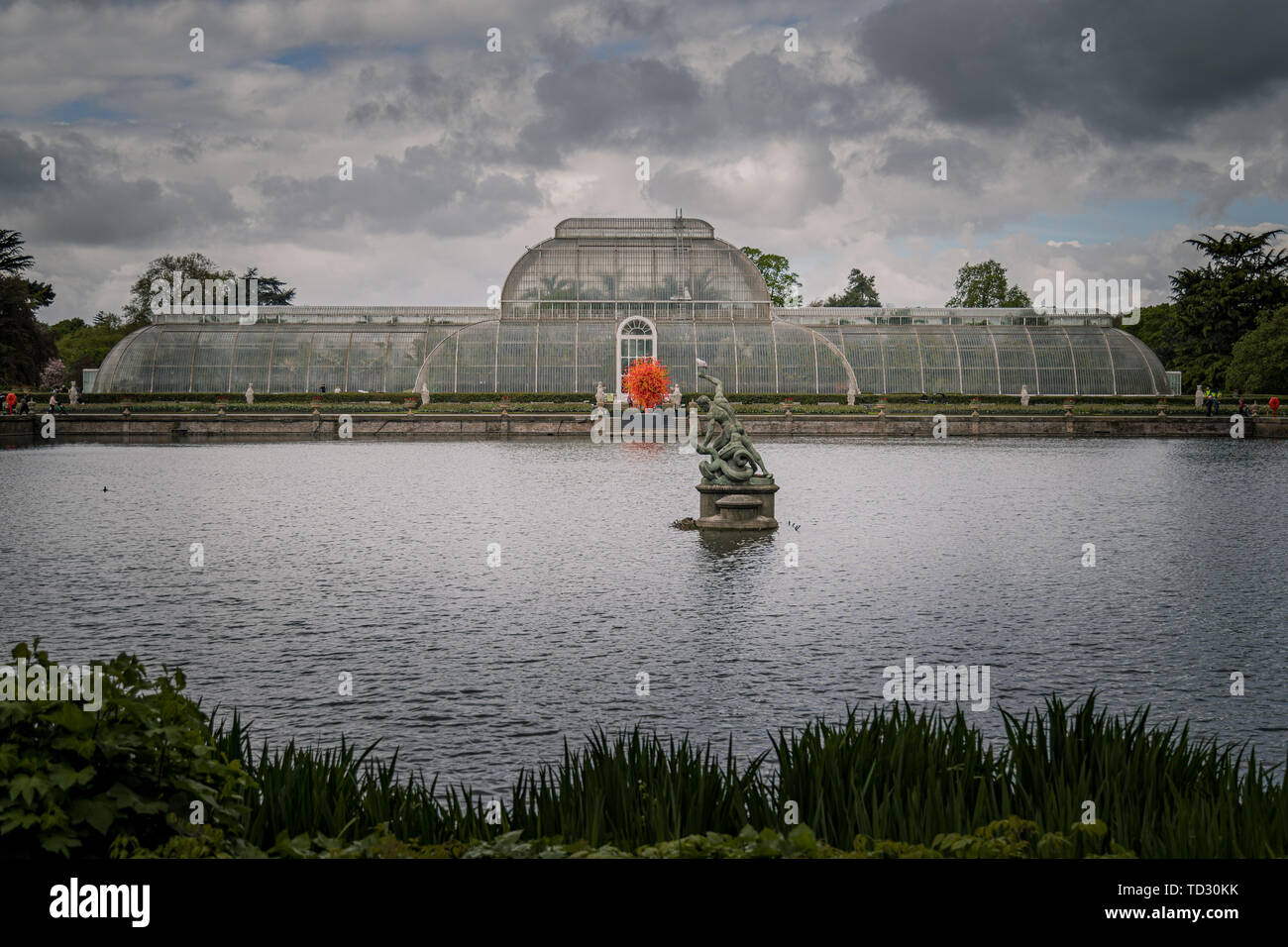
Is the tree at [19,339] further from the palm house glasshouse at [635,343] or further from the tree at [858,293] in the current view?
the tree at [858,293]

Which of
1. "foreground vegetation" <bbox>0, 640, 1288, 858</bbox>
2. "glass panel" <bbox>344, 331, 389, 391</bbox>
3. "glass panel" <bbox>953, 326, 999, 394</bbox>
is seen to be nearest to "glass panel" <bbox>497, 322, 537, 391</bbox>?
"glass panel" <bbox>344, 331, 389, 391</bbox>

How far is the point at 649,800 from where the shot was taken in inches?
240

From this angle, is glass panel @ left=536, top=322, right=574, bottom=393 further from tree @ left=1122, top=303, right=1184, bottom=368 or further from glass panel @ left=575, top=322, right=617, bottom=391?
tree @ left=1122, top=303, right=1184, bottom=368

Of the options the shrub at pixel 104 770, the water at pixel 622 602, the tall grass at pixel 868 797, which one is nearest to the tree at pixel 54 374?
the water at pixel 622 602

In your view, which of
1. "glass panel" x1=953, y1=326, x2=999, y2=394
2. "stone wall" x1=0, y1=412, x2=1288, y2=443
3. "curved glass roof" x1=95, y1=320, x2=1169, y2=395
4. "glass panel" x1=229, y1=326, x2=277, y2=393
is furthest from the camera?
"glass panel" x1=229, y1=326, x2=277, y2=393

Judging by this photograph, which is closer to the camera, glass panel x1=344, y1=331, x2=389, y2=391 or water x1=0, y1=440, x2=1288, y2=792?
water x1=0, y1=440, x2=1288, y2=792

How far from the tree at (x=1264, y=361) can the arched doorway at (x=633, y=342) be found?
1458 inches

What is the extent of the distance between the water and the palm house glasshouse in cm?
4358

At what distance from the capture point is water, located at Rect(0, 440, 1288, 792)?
1034cm

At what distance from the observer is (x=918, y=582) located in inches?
653

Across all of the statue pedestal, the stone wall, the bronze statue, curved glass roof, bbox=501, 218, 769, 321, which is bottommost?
the statue pedestal

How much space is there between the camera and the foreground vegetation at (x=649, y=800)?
476cm

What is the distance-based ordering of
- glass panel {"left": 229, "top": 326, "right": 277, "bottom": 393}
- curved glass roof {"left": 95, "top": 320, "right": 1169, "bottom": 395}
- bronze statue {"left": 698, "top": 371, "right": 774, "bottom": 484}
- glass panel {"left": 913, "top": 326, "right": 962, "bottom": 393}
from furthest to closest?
glass panel {"left": 229, "top": 326, "right": 277, "bottom": 393} < glass panel {"left": 913, "top": 326, "right": 962, "bottom": 393} < curved glass roof {"left": 95, "top": 320, "right": 1169, "bottom": 395} < bronze statue {"left": 698, "top": 371, "right": 774, "bottom": 484}
